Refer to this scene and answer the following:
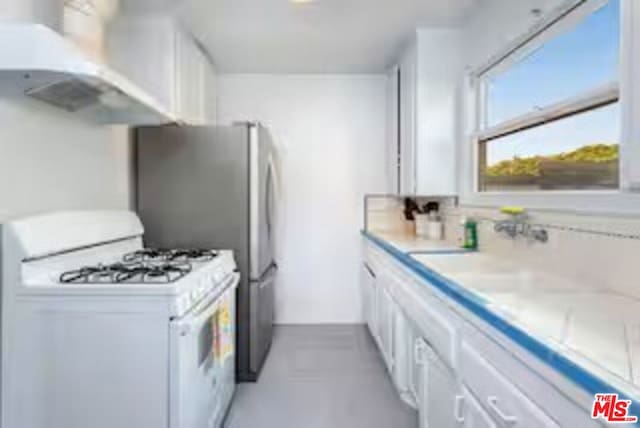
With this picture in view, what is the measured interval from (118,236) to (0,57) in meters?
1.14

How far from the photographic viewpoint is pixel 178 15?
9.41ft

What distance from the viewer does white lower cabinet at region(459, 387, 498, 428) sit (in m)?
1.24

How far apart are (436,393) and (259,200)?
64.9 inches

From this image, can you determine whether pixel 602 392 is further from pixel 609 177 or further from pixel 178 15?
pixel 178 15

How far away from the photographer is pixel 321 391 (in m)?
2.80

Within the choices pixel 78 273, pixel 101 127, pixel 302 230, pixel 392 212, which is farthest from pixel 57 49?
pixel 392 212

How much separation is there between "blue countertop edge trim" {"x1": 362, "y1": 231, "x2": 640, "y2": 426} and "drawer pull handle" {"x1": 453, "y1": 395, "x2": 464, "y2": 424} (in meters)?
0.30

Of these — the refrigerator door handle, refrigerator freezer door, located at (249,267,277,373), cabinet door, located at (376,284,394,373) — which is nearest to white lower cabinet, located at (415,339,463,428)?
cabinet door, located at (376,284,394,373)

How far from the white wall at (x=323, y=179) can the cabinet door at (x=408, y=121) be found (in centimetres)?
62

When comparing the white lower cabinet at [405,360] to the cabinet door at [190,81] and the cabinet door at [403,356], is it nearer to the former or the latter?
the cabinet door at [403,356]

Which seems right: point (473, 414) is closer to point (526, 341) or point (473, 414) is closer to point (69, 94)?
point (526, 341)

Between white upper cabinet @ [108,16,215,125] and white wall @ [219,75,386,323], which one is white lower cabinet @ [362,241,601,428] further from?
white upper cabinet @ [108,16,215,125]

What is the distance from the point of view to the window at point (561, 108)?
171cm

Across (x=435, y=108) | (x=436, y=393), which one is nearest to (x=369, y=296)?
(x=435, y=108)
